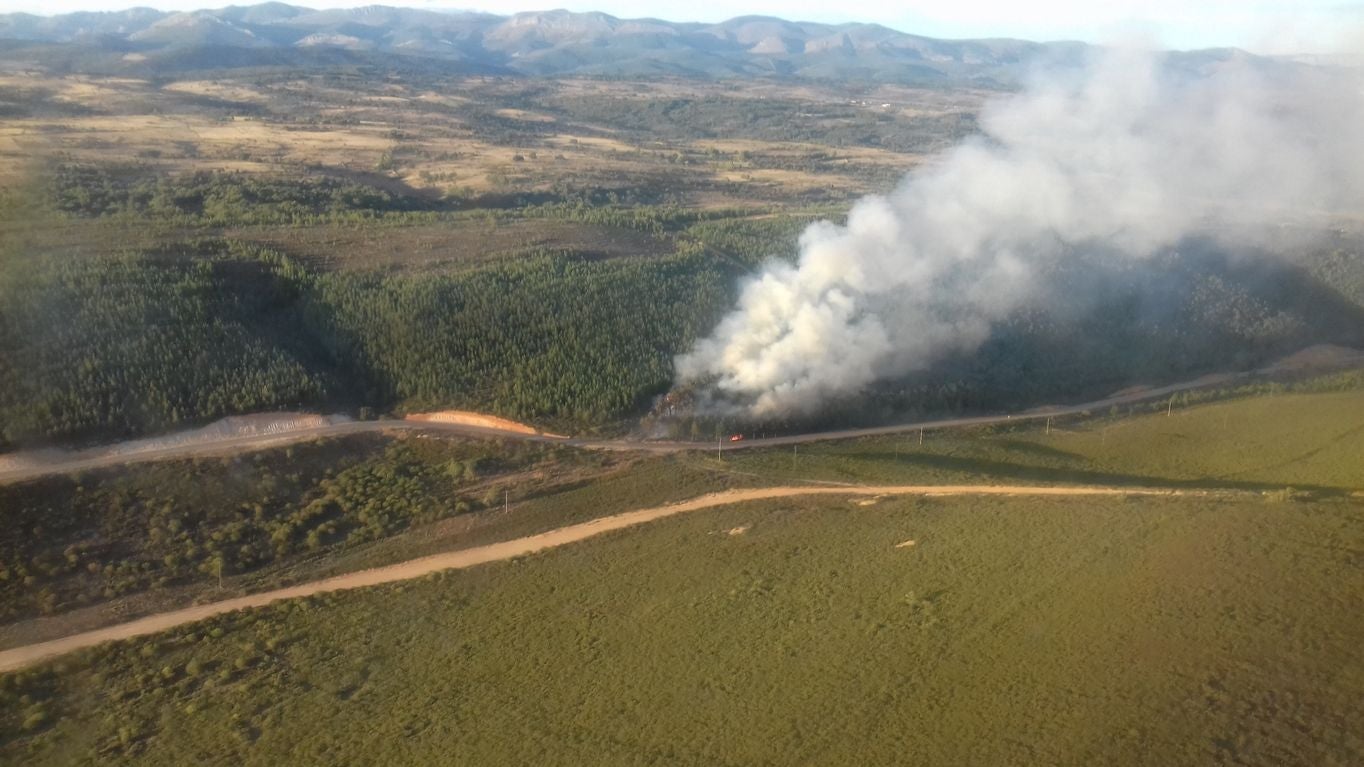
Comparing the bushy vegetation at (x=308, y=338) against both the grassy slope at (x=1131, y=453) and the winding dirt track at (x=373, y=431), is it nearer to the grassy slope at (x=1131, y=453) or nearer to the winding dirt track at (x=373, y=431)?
the winding dirt track at (x=373, y=431)

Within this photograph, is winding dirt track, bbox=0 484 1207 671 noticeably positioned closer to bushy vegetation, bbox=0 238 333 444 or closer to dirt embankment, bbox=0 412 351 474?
dirt embankment, bbox=0 412 351 474

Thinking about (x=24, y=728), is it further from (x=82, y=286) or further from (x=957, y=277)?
(x=957, y=277)

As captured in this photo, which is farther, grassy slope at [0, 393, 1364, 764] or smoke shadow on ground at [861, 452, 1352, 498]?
Answer: smoke shadow on ground at [861, 452, 1352, 498]

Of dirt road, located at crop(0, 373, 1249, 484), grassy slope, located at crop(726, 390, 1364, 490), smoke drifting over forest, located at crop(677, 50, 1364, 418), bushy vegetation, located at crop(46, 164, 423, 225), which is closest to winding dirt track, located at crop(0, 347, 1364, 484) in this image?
dirt road, located at crop(0, 373, 1249, 484)

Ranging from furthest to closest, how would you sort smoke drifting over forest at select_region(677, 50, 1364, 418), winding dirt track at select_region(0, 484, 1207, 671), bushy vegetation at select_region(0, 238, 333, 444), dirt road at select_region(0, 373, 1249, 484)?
1. smoke drifting over forest at select_region(677, 50, 1364, 418)
2. bushy vegetation at select_region(0, 238, 333, 444)
3. dirt road at select_region(0, 373, 1249, 484)
4. winding dirt track at select_region(0, 484, 1207, 671)

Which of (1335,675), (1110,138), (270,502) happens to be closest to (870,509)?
(1335,675)

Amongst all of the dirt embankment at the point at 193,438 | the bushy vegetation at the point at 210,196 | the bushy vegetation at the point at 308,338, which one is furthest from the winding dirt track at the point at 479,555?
the bushy vegetation at the point at 210,196
